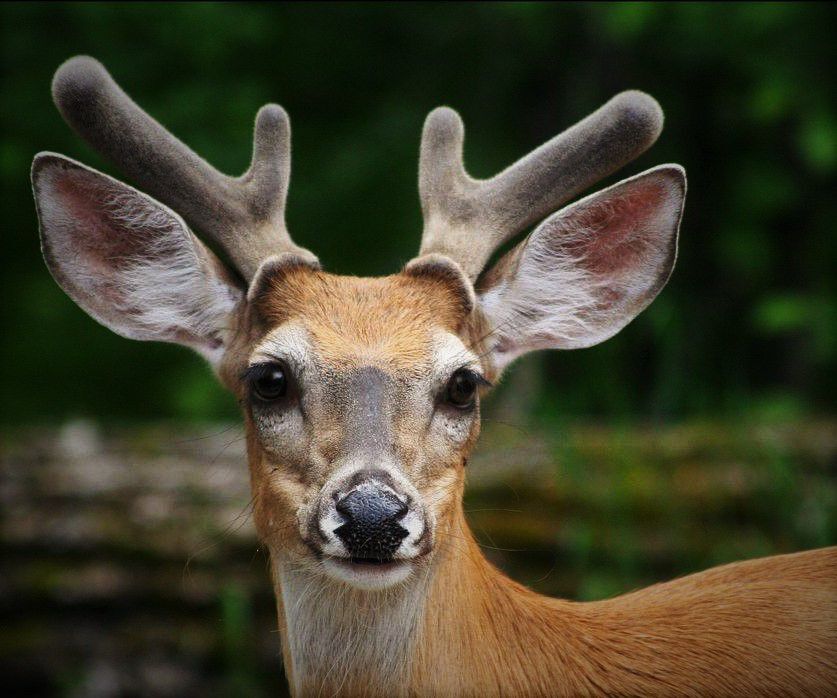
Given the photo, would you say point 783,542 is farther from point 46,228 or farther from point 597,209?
point 46,228

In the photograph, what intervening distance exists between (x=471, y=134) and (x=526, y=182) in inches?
179

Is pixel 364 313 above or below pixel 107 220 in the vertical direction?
below

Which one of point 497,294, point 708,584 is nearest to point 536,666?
point 708,584

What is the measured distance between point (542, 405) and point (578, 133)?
288 centimetres

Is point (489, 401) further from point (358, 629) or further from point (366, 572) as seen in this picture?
point (366, 572)

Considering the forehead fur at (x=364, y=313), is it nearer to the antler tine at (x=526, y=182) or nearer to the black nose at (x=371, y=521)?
the antler tine at (x=526, y=182)

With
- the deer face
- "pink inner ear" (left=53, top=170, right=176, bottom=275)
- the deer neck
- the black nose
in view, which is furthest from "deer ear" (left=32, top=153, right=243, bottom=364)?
the black nose

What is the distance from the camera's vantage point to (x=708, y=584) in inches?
137

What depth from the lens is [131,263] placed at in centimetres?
346

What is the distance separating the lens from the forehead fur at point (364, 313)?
9.98ft

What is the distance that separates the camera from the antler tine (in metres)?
3.37

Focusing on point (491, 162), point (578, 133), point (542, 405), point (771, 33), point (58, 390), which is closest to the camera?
point (578, 133)

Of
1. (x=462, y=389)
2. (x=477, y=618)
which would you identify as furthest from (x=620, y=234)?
(x=477, y=618)

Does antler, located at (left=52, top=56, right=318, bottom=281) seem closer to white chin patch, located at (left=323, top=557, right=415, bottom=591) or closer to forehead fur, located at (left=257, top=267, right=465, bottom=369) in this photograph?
forehead fur, located at (left=257, top=267, right=465, bottom=369)
